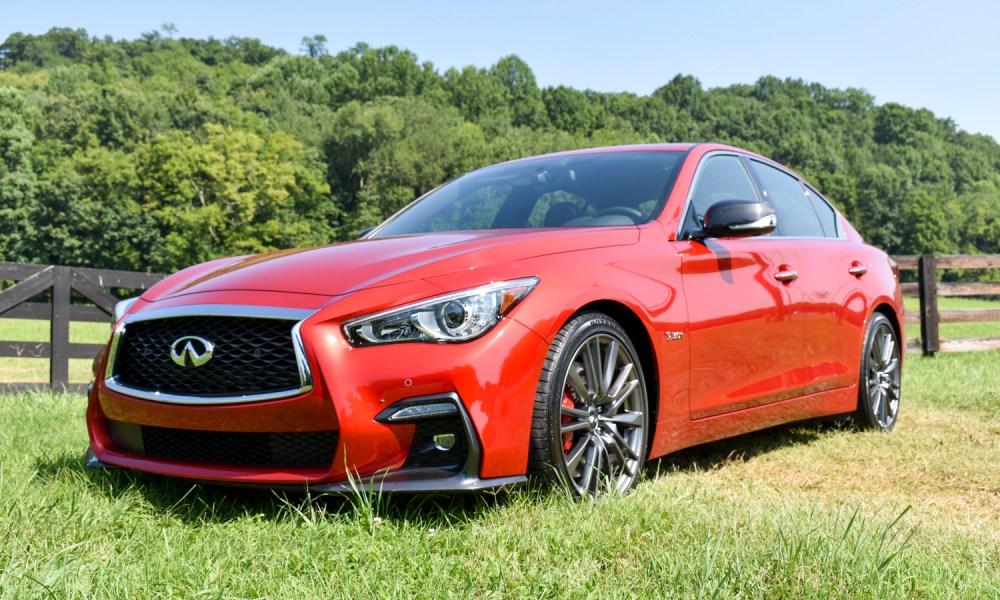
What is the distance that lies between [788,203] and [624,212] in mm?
1492

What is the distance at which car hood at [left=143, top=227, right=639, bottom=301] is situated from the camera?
121 inches

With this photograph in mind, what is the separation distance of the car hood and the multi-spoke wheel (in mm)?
2340

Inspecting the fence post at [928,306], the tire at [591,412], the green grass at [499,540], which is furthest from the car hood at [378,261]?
the fence post at [928,306]

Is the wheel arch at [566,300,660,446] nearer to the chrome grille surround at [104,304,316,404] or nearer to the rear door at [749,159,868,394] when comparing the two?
the chrome grille surround at [104,304,316,404]

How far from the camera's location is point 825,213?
5492 mm

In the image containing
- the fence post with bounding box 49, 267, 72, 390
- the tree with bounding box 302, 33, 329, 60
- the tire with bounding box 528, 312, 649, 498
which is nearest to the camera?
the tire with bounding box 528, 312, 649, 498

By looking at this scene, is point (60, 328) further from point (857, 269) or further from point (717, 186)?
point (857, 269)

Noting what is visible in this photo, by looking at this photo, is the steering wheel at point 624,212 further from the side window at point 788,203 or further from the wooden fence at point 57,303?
the wooden fence at point 57,303

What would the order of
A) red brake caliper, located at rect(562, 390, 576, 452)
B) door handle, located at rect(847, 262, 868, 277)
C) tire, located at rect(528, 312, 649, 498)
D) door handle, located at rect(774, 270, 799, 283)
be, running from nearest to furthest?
tire, located at rect(528, 312, 649, 498), red brake caliper, located at rect(562, 390, 576, 452), door handle, located at rect(774, 270, 799, 283), door handle, located at rect(847, 262, 868, 277)

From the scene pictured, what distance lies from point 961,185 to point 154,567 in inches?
4783

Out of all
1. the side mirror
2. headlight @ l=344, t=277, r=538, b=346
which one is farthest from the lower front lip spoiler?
the side mirror

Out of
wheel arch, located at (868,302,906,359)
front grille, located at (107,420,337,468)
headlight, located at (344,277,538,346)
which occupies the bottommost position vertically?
front grille, located at (107,420,337,468)

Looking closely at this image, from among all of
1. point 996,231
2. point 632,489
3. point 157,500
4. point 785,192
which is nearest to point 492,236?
point 632,489

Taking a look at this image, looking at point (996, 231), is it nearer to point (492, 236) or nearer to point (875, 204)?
point (875, 204)
